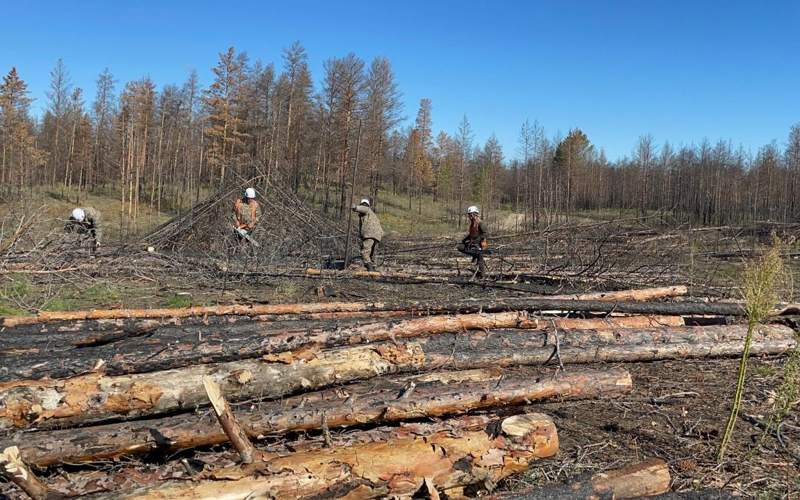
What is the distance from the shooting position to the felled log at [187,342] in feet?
13.7

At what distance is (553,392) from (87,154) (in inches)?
1605

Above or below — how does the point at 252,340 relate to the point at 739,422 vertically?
above

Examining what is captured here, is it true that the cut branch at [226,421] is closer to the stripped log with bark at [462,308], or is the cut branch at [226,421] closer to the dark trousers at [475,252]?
the stripped log with bark at [462,308]

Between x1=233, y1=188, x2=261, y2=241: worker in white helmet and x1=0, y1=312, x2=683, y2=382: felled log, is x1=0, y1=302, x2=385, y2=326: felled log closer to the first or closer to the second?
x1=0, y1=312, x2=683, y2=382: felled log

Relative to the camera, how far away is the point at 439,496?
3.03 metres

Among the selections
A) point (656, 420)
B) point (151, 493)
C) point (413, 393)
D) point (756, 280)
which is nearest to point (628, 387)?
point (656, 420)

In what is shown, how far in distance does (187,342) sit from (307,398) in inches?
52.4

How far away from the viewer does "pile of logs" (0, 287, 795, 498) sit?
113 inches

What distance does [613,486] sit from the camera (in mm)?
2980

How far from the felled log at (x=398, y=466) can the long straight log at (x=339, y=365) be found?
1.10 metres

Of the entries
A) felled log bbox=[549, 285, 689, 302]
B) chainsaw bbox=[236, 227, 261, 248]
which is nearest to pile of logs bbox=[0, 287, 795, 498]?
felled log bbox=[549, 285, 689, 302]

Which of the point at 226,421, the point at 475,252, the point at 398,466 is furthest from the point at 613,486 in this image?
the point at 475,252

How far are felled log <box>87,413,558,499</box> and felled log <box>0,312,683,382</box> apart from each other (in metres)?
1.66

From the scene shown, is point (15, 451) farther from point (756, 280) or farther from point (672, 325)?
point (672, 325)
